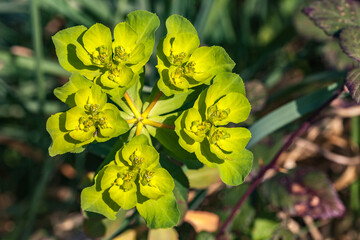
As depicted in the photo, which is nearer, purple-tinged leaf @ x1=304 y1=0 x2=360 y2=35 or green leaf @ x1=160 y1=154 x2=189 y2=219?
green leaf @ x1=160 y1=154 x2=189 y2=219

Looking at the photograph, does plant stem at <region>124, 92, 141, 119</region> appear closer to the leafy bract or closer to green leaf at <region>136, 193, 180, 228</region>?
the leafy bract

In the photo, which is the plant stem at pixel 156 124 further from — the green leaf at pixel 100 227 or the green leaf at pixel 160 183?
the green leaf at pixel 100 227

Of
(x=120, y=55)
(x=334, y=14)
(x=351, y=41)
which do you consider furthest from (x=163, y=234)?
(x=334, y=14)

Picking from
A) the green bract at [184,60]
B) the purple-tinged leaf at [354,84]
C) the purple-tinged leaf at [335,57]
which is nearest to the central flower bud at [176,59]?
the green bract at [184,60]

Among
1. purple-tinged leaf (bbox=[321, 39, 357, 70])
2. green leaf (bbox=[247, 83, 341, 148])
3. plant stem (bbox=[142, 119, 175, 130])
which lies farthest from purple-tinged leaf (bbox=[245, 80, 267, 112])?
plant stem (bbox=[142, 119, 175, 130])

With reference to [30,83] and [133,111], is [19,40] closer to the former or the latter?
[30,83]

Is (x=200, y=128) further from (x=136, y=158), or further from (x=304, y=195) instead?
(x=304, y=195)

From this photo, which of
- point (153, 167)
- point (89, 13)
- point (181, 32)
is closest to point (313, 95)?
point (181, 32)
